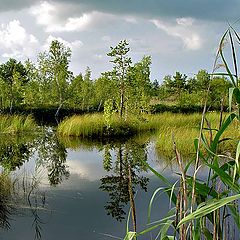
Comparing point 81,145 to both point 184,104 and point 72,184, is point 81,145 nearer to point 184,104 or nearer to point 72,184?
point 72,184

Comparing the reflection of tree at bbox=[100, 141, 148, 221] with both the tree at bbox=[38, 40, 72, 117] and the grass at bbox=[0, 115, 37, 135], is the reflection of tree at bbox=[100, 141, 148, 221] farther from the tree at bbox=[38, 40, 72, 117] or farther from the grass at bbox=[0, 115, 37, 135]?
the tree at bbox=[38, 40, 72, 117]

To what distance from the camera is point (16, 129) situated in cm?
1377

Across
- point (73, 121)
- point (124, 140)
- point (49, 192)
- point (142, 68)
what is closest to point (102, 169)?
point (49, 192)

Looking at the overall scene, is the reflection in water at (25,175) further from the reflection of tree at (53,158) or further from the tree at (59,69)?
the tree at (59,69)

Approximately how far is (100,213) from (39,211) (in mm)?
792

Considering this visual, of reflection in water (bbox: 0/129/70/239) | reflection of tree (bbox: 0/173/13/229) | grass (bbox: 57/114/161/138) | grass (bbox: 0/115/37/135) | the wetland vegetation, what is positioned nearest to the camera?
the wetland vegetation

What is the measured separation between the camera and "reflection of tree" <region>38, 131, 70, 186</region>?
23.8 ft

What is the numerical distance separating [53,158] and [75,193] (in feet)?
11.1

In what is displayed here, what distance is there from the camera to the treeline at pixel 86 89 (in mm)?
13695

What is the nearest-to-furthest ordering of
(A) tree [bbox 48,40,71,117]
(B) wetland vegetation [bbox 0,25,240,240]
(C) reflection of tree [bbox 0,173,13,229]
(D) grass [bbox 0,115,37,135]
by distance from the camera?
(B) wetland vegetation [bbox 0,25,240,240] → (C) reflection of tree [bbox 0,173,13,229] → (D) grass [bbox 0,115,37,135] → (A) tree [bbox 48,40,71,117]

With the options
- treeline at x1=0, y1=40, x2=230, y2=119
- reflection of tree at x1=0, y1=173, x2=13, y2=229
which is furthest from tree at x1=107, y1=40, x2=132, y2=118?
reflection of tree at x1=0, y1=173, x2=13, y2=229

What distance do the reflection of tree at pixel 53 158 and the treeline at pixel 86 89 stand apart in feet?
10.3

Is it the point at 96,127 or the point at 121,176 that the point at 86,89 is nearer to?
the point at 96,127

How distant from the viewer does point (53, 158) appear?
9188 mm
